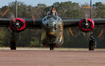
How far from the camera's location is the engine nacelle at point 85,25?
24.5m

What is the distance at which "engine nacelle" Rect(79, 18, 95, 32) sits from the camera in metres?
24.5

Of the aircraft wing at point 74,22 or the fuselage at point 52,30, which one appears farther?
the aircraft wing at point 74,22

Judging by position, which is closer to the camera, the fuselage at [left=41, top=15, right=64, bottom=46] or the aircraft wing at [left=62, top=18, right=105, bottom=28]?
the fuselage at [left=41, top=15, right=64, bottom=46]

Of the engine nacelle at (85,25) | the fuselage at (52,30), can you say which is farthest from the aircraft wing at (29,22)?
the engine nacelle at (85,25)

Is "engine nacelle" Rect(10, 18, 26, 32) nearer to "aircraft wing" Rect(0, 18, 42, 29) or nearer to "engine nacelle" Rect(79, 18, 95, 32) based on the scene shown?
"aircraft wing" Rect(0, 18, 42, 29)

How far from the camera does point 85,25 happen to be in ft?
80.1

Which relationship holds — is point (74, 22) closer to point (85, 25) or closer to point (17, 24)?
point (85, 25)
